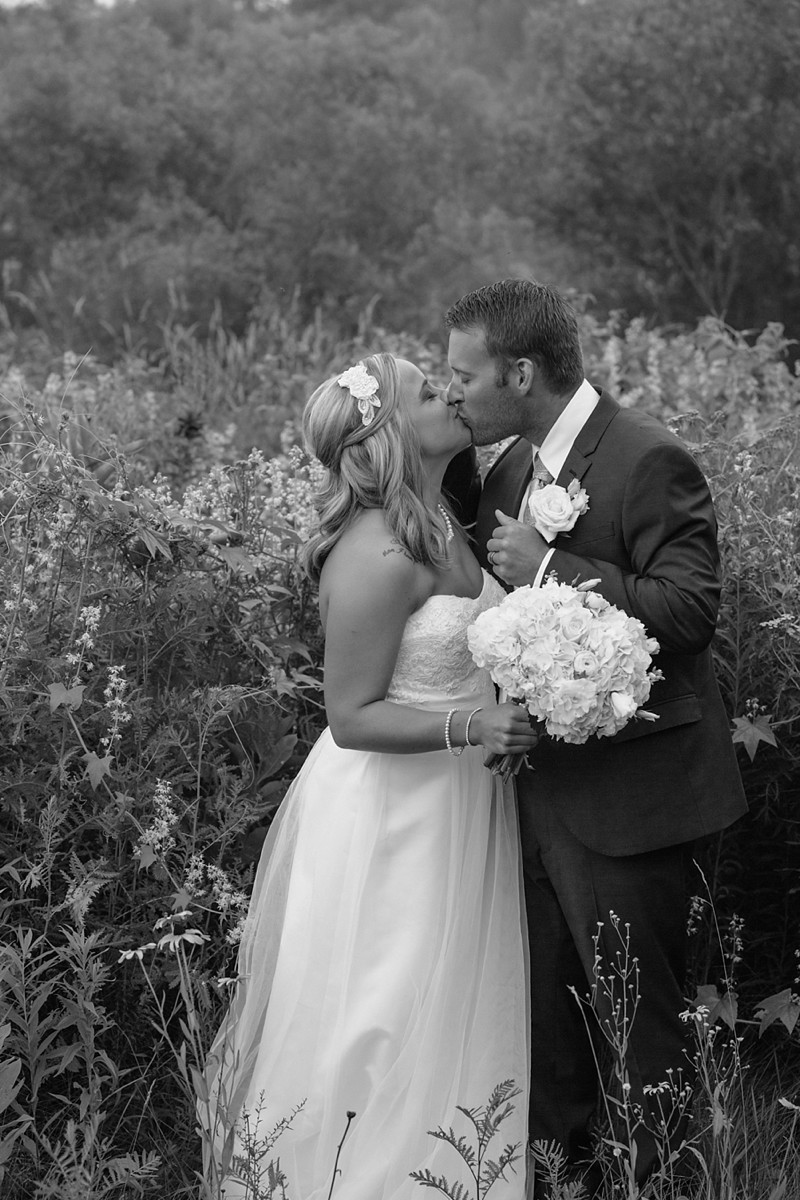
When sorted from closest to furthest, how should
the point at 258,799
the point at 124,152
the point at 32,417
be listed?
the point at 32,417 < the point at 258,799 < the point at 124,152

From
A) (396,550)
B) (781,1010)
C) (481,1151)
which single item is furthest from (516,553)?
(781,1010)

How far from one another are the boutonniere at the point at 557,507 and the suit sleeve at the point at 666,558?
0.07 meters

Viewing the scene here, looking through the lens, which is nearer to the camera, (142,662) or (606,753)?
(606,753)

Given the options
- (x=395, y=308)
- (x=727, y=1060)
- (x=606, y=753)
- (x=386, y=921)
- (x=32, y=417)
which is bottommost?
(x=395, y=308)

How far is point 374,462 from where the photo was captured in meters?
3.52

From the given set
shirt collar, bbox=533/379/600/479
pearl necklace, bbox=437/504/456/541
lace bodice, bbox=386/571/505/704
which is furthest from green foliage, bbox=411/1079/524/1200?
shirt collar, bbox=533/379/600/479

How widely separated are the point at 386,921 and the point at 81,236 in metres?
15.5

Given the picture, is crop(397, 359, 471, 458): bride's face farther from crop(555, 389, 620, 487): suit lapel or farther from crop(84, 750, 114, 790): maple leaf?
crop(84, 750, 114, 790): maple leaf

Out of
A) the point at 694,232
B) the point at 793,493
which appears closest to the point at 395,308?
the point at 694,232

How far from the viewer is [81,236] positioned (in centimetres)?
1733

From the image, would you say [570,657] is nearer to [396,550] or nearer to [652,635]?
[652,635]

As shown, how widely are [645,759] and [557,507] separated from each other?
2.23 ft

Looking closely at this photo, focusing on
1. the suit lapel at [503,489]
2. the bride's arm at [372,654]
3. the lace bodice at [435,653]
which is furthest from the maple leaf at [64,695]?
the suit lapel at [503,489]

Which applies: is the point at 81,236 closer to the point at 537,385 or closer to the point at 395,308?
the point at 395,308
